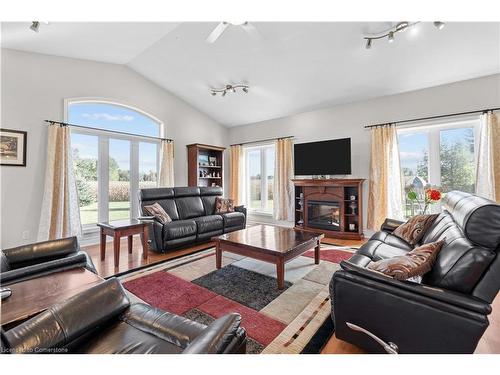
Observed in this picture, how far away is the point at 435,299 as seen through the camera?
48.1 inches

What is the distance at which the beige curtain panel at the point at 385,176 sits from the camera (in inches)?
165

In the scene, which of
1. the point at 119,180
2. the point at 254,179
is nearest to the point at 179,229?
the point at 119,180

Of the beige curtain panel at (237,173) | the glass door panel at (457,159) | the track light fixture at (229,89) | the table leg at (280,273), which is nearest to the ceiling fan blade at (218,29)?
the track light fixture at (229,89)

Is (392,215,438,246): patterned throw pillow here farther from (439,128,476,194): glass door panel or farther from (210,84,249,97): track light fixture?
(210,84,249,97): track light fixture

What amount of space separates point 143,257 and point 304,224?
3.14m

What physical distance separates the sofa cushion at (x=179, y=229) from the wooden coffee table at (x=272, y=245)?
36.8 inches

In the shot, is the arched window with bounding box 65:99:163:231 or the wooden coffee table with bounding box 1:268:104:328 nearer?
the wooden coffee table with bounding box 1:268:104:328

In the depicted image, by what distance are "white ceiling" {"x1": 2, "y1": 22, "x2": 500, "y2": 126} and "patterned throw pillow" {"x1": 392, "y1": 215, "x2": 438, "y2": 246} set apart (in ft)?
7.49

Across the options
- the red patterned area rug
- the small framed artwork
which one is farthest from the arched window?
the red patterned area rug

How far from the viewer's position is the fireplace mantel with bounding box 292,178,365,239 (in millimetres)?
4441

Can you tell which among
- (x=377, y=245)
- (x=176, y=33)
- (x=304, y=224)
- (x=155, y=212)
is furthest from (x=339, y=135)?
(x=155, y=212)

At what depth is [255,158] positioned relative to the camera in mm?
6410
